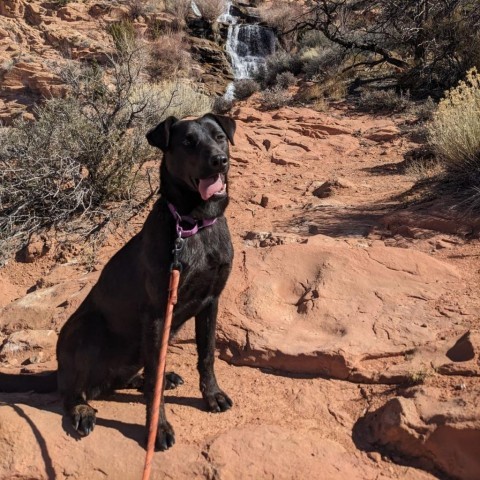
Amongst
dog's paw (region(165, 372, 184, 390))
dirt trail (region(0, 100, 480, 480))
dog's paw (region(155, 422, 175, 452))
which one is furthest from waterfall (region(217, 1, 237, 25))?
dog's paw (region(155, 422, 175, 452))

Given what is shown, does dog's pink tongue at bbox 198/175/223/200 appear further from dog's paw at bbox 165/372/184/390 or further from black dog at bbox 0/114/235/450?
dog's paw at bbox 165/372/184/390

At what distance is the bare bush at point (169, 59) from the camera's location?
18828 mm

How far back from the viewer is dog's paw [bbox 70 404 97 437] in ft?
9.09

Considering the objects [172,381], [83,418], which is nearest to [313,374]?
[172,381]

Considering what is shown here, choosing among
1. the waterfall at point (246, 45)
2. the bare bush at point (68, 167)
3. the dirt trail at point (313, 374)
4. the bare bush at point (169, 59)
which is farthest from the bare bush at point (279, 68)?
the dirt trail at point (313, 374)

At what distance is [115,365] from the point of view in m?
3.01

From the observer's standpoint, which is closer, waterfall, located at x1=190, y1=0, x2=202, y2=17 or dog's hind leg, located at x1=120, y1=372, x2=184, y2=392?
dog's hind leg, located at x1=120, y1=372, x2=184, y2=392

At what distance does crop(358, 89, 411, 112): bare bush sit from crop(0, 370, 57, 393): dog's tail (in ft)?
36.8

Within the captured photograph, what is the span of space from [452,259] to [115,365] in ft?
9.75

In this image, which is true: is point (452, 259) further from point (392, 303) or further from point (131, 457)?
point (131, 457)

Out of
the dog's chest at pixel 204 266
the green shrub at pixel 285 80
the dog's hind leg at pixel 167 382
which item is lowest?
the dog's hind leg at pixel 167 382

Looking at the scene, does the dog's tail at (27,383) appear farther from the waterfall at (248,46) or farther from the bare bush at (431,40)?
the waterfall at (248,46)

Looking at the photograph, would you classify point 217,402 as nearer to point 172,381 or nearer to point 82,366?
point 172,381

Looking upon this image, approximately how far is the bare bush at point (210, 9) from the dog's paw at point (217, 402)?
2238cm
